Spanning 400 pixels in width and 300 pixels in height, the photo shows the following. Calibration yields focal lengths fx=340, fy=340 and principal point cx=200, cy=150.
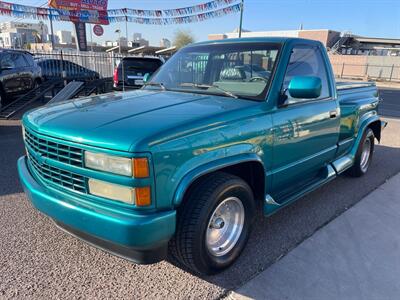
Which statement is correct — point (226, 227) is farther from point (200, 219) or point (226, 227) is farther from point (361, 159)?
point (361, 159)

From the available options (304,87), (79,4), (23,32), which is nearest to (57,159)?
(304,87)

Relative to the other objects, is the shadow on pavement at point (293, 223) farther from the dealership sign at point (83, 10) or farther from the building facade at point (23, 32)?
the building facade at point (23, 32)

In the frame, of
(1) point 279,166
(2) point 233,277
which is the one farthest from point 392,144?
(2) point 233,277

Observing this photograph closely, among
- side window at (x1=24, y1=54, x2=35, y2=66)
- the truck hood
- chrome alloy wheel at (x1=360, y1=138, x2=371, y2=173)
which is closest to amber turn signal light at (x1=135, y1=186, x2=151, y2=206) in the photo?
the truck hood

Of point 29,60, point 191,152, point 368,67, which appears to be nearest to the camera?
point 191,152

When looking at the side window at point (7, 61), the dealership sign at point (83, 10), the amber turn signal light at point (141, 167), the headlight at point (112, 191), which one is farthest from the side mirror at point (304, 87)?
the dealership sign at point (83, 10)

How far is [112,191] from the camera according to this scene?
2.21 meters

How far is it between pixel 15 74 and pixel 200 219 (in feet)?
31.8

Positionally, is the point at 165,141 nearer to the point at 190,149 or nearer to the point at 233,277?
the point at 190,149

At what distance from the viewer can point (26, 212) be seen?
3727 mm

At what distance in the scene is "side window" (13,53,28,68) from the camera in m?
10.2

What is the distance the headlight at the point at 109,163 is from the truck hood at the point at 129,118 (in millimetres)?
71

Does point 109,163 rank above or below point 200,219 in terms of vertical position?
above

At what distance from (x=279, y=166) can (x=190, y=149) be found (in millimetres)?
1210
